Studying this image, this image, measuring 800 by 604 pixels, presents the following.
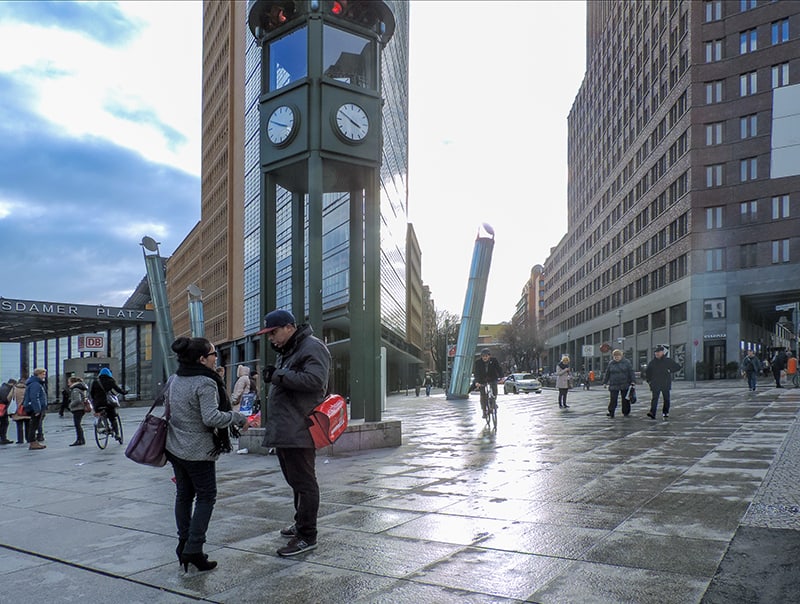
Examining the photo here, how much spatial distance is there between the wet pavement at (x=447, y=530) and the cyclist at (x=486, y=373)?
210 inches

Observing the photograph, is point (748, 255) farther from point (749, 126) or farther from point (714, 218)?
point (749, 126)

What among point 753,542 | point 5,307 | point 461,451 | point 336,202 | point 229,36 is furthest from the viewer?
point 229,36

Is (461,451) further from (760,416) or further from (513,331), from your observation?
(513,331)

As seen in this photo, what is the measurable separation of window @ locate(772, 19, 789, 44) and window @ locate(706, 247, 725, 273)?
15.0 m

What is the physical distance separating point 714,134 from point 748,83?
4.09 m

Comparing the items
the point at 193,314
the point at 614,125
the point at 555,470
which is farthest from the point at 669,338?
the point at 555,470

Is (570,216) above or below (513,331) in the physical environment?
above

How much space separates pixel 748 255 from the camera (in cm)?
4925

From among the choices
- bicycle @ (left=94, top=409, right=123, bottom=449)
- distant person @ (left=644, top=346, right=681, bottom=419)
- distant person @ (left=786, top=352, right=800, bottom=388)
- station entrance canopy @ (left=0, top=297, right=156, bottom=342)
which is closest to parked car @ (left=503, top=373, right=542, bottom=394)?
distant person @ (left=786, top=352, right=800, bottom=388)

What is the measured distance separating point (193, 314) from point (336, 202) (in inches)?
996

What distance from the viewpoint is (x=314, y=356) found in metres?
5.04

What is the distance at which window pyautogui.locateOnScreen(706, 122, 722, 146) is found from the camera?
50594 millimetres

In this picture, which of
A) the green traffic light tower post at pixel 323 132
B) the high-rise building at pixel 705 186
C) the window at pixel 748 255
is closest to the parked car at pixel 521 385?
the high-rise building at pixel 705 186

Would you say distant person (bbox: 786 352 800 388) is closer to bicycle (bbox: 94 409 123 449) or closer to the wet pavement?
the wet pavement
